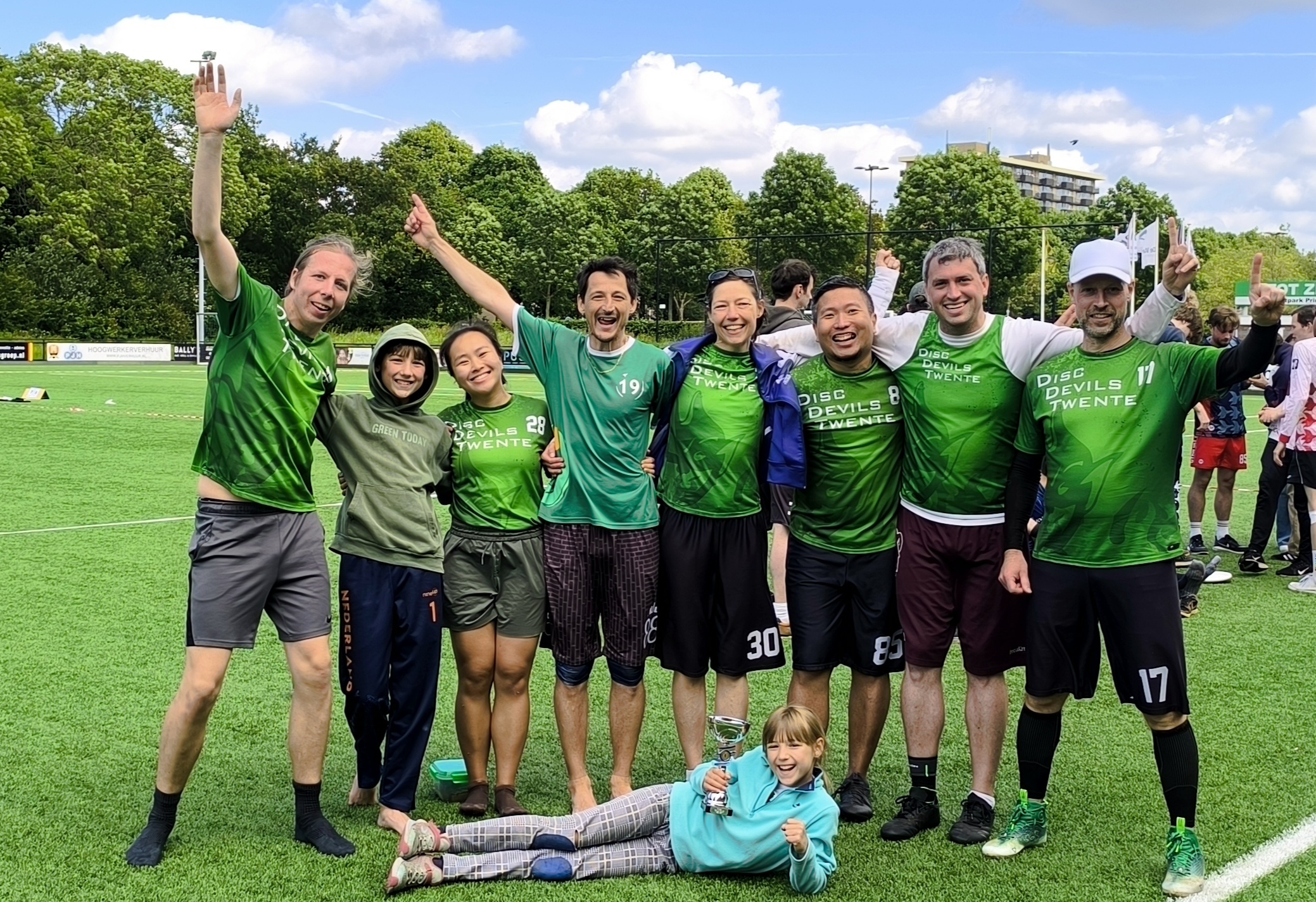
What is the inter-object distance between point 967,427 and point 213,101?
2.88m

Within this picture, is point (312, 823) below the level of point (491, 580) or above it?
below

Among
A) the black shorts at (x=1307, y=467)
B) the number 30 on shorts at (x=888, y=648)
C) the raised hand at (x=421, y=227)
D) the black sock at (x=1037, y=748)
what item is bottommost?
the black sock at (x=1037, y=748)

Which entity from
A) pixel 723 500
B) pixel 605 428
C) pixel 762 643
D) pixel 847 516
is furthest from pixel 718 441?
pixel 762 643

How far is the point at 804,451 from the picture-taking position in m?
4.61

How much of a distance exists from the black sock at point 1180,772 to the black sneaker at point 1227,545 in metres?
7.49

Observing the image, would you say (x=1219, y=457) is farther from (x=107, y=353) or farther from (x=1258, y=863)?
(x=107, y=353)

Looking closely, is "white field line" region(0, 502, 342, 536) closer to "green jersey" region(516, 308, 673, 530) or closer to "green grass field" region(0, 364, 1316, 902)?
"green grass field" region(0, 364, 1316, 902)

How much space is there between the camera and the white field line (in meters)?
10.3

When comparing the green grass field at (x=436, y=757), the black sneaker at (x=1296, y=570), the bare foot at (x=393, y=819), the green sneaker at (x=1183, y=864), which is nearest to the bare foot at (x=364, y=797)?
the green grass field at (x=436, y=757)

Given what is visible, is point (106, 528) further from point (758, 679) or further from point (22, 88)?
point (22, 88)

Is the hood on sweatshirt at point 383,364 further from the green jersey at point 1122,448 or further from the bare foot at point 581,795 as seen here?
the green jersey at point 1122,448

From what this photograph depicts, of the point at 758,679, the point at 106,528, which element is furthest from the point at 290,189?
the point at 758,679

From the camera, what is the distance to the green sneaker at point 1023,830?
4270 mm

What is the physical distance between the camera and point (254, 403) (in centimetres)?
416
